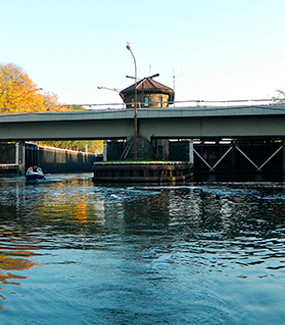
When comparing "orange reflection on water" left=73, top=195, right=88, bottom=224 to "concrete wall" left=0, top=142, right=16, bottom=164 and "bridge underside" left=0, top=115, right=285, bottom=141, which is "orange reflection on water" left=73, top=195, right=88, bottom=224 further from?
"concrete wall" left=0, top=142, right=16, bottom=164

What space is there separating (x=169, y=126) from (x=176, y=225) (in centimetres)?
3747

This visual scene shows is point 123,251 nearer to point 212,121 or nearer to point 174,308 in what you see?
point 174,308

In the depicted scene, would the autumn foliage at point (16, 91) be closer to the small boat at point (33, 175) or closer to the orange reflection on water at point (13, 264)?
the small boat at point (33, 175)

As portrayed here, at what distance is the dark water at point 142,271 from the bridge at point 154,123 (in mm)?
34037

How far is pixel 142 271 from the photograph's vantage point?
6.14m

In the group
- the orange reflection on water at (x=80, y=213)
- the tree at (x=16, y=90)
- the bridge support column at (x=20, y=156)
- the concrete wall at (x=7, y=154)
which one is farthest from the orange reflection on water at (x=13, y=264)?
the tree at (x=16, y=90)

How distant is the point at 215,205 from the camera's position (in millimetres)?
16234

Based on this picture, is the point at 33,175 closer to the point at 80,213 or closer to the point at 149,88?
the point at 80,213

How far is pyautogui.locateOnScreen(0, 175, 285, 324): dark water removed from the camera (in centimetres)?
451

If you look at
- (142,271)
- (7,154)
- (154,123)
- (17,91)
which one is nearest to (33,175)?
(154,123)

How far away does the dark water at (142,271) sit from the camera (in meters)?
4.51

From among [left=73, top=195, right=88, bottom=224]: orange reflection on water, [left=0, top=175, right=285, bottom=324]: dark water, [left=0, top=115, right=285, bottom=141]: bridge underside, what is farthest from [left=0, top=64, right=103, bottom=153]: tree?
[left=0, top=175, right=285, bottom=324]: dark water

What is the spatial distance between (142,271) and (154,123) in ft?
139

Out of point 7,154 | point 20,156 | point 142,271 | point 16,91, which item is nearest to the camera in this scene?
point 142,271
